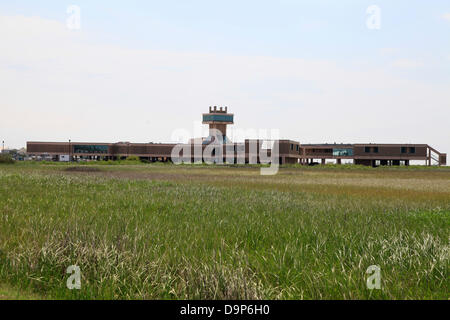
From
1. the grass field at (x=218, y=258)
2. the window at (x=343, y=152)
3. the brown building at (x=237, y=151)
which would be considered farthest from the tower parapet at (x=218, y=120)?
the grass field at (x=218, y=258)

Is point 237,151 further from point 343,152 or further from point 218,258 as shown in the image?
point 218,258

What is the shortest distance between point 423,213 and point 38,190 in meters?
20.2

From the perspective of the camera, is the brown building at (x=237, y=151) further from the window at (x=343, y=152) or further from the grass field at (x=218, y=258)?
the grass field at (x=218, y=258)

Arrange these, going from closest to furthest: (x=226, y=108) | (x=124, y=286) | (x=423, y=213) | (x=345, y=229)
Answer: (x=124, y=286)
(x=345, y=229)
(x=423, y=213)
(x=226, y=108)

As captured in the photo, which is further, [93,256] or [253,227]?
[253,227]

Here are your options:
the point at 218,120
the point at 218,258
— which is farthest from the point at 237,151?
the point at 218,258

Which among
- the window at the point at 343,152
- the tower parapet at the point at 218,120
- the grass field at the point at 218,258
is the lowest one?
the grass field at the point at 218,258

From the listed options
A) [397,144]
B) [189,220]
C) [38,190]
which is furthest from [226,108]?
[189,220]

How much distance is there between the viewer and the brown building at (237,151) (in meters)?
114

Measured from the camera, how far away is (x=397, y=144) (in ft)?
378

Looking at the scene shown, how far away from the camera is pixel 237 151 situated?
118500 mm

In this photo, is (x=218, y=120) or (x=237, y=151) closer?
(x=237, y=151)

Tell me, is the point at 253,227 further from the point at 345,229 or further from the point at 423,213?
the point at 423,213
